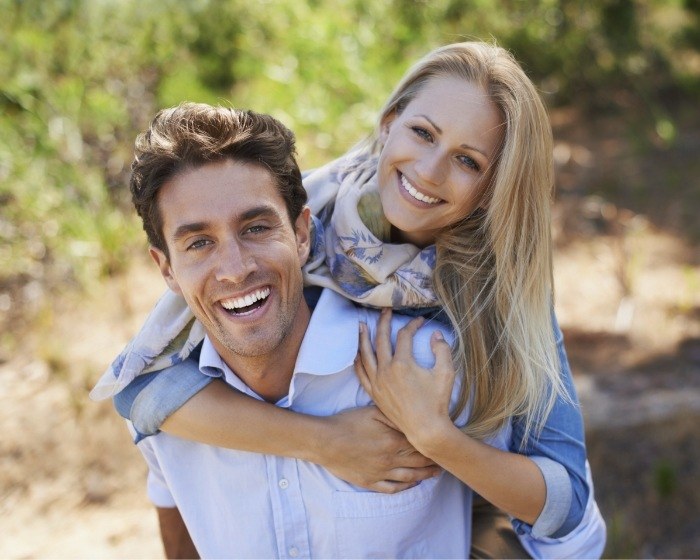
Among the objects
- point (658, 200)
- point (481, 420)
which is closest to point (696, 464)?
point (481, 420)

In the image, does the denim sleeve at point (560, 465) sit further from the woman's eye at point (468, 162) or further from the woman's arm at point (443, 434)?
the woman's eye at point (468, 162)

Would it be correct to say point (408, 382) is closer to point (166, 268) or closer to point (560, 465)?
point (560, 465)

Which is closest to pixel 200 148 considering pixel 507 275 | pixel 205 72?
pixel 507 275

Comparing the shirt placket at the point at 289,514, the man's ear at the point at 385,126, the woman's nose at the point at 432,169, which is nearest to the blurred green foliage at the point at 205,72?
the man's ear at the point at 385,126

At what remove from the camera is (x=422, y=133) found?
2.21 metres

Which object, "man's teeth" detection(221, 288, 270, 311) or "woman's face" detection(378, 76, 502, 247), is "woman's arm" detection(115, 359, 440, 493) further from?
"woman's face" detection(378, 76, 502, 247)

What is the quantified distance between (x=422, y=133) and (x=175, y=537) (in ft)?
4.68

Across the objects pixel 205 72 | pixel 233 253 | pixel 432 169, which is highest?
pixel 205 72

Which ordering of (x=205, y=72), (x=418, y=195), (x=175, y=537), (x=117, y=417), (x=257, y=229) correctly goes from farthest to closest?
(x=205, y=72) → (x=117, y=417) → (x=175, y=537) → (x=418, y=195) → (x=257, y=229)

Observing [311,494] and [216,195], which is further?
[311,494]

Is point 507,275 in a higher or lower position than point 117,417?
higher

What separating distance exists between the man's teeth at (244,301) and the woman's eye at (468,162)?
646 millimetres

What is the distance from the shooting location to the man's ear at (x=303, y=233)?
7.07 ft

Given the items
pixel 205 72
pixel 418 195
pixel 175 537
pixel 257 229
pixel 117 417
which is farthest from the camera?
pixel 205 72
